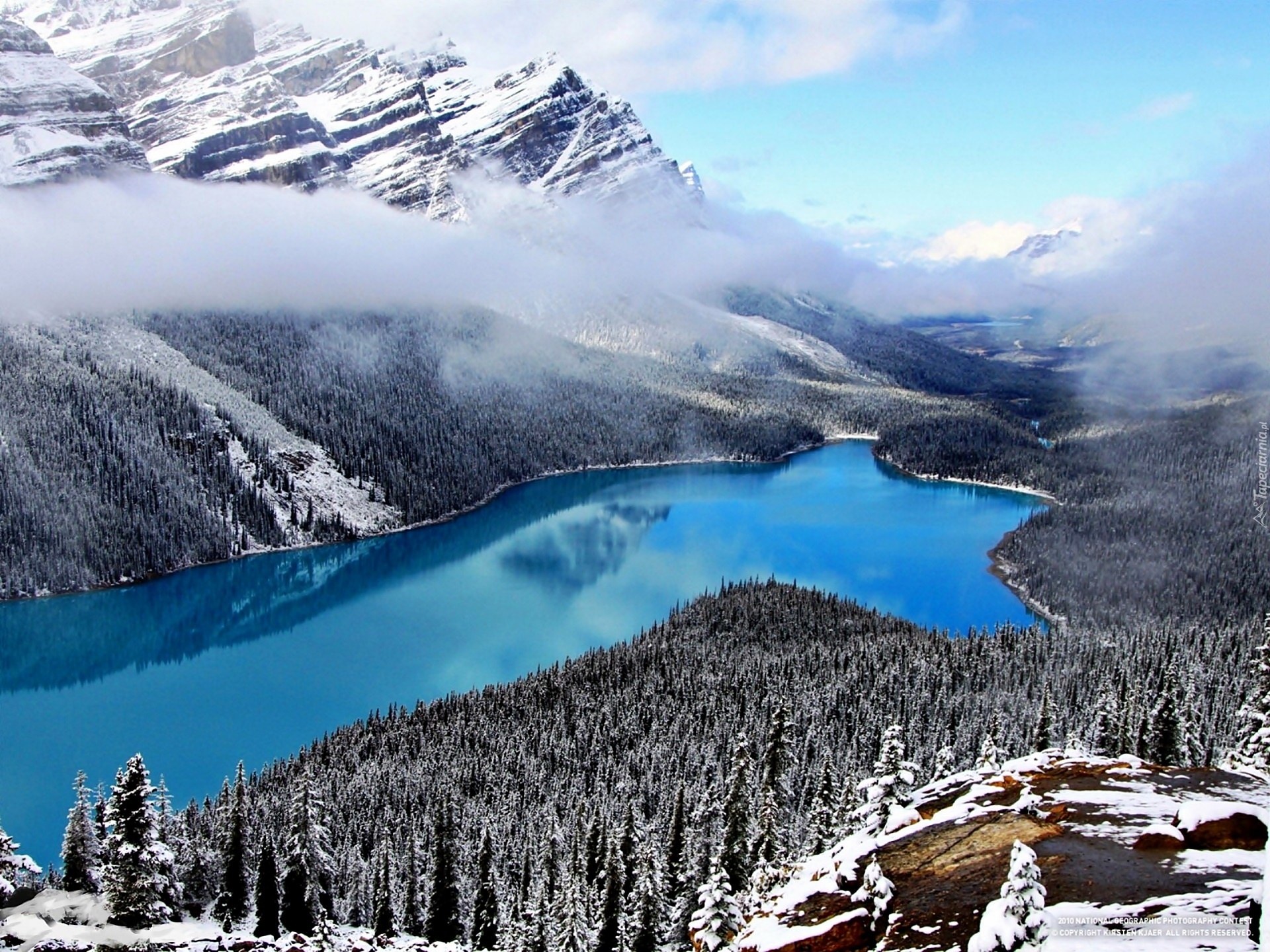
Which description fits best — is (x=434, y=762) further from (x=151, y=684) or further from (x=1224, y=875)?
(x=1224, y=875)

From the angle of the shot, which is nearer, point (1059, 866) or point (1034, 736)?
point (1059, 866)

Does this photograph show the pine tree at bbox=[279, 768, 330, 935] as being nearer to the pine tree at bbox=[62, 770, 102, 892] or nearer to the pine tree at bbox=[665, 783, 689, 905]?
the pine tree at bbox=[62, 770, 102, 892]

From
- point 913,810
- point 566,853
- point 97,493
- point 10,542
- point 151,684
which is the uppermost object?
point 97,493

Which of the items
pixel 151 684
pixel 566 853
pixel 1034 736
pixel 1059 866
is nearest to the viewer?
pixel 1059 866

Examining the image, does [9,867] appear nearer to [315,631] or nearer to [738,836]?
[738,836]

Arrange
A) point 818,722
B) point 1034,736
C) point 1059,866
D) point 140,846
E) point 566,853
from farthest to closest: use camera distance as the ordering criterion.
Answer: point 818,722 → point 566,853 → point 1034,736 → point 140,846 → point 1059,866

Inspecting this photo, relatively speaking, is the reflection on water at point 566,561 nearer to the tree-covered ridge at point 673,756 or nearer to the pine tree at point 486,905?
the tree-covered ridge at point 673,756

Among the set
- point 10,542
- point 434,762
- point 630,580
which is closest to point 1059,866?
point 434,762

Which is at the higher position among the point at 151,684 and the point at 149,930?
the point at 151,684
